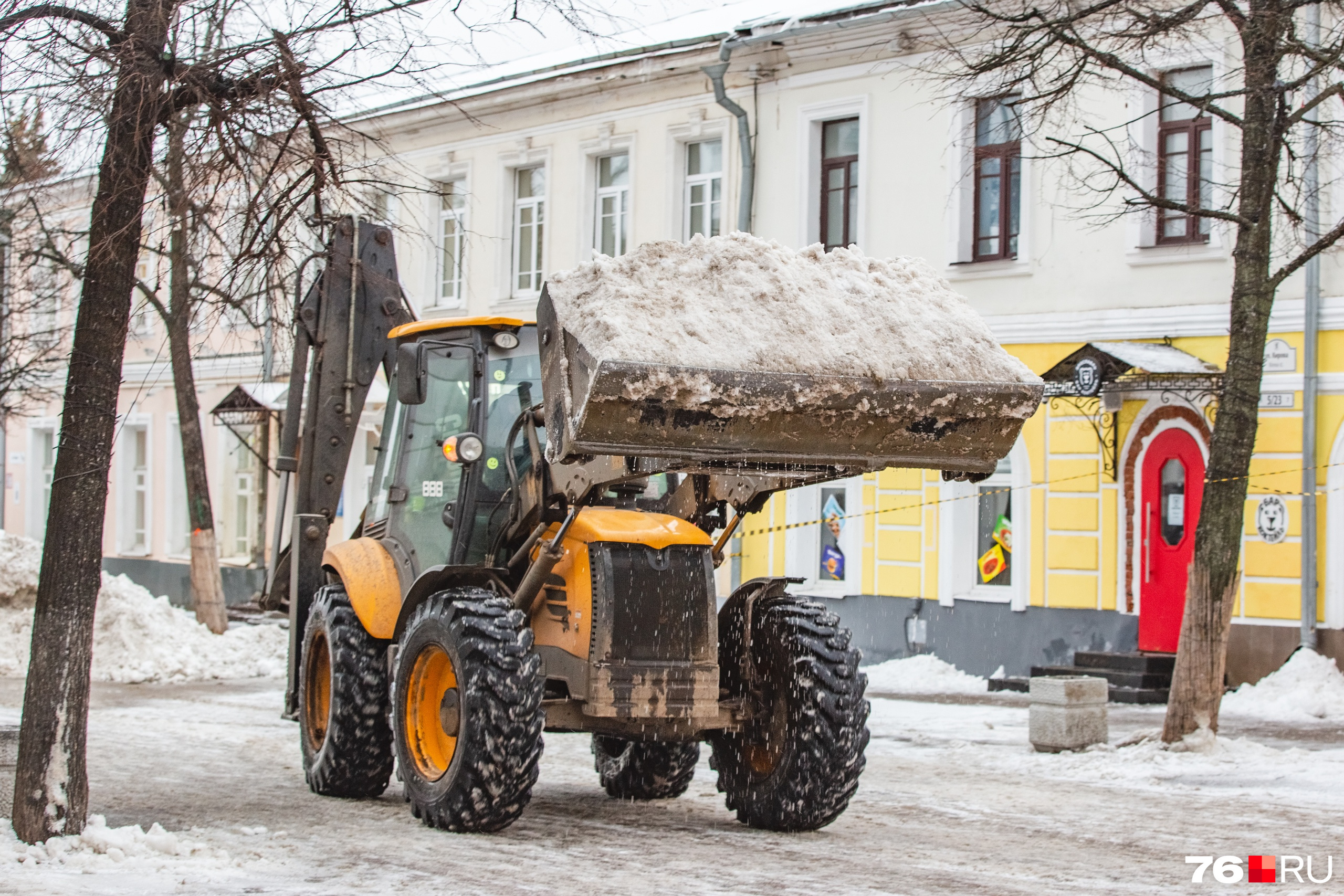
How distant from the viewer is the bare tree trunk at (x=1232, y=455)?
11.8 meters

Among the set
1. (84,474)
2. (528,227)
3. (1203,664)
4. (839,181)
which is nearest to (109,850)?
(84,474)

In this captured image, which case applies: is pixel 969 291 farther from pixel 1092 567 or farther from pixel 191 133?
pixel 191 133

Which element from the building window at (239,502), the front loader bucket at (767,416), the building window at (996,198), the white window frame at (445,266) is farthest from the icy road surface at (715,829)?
the building window at (239,502)

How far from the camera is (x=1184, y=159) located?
16812mm

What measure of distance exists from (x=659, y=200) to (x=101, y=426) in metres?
14.3

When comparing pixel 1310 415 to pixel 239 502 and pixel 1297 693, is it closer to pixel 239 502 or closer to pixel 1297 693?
pixel 1297 693

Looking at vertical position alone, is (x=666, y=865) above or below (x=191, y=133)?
below

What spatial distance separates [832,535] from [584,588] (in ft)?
38.9

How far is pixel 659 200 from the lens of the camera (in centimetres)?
2147

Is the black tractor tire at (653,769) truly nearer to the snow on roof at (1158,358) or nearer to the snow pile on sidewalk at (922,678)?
the snow on roof at (1158,358)

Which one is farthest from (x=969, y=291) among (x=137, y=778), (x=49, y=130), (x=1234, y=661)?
(x=49, y=130)

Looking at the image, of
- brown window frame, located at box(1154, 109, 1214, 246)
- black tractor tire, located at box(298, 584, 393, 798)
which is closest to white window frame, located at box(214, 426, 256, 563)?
brown window frame, located at box(1154, 109, 1214, 246)

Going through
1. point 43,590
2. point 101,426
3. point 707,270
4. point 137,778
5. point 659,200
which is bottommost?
point 137,778

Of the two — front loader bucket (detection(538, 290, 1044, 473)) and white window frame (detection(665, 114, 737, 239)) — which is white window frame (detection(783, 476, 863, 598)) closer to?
white window frame (detection(665, 114, 737, 239))
